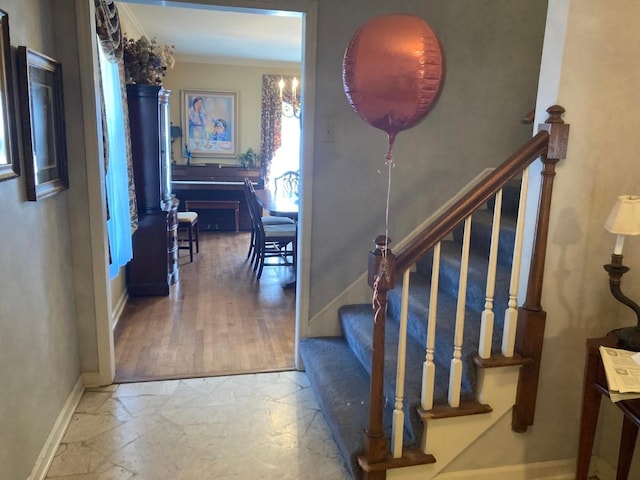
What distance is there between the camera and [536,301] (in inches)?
74.9

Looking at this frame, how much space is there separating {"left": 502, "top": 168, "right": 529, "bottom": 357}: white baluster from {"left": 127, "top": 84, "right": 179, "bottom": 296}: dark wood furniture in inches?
122

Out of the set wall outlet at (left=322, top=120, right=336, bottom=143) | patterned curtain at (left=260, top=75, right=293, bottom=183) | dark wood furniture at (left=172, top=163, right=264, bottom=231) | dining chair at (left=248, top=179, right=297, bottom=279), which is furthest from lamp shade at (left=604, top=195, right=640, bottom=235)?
patterned curtain at (left=260, top=75, right=293, bottom=183)

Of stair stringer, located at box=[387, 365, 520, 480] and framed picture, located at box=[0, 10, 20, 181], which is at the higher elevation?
framed picture, located at box=[0, 10, 20, 181]

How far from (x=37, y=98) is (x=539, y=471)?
262 cm

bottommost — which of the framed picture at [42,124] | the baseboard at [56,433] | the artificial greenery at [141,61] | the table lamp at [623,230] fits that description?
the baseboard at [56,433]

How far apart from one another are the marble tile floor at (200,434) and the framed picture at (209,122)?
535 centimetres

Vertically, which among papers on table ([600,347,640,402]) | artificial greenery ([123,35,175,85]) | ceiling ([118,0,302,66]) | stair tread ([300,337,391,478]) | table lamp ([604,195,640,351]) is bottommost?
stair tread ([300,337,391,478])

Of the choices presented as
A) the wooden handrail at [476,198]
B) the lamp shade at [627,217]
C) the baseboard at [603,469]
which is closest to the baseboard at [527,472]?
the baseboard at [603,469]

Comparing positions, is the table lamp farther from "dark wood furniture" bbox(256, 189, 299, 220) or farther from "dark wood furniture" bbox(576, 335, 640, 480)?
"dark wood furniture" bbox(256, 189, 299, 220)

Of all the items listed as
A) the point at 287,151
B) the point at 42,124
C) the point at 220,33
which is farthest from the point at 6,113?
the point at 287,151

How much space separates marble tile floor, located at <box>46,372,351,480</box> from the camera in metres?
2.07

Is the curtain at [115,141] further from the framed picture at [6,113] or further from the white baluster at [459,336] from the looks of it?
the white baluster at [459,336]

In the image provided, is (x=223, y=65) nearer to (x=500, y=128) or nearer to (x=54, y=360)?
(x=500, y=128)

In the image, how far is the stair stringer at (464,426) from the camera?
1.93 m
